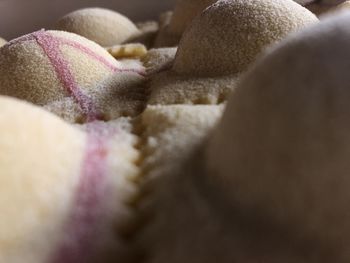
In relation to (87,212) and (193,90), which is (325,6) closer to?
(193,90)

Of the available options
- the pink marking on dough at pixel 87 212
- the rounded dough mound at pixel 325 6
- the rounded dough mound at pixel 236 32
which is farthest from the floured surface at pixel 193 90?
the rounded dough mound at pixel 325 6

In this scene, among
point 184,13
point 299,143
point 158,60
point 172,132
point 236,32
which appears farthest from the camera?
point 184,13

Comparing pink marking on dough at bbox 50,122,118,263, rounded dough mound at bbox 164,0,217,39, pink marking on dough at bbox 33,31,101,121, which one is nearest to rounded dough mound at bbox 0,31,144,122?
pink marking on dough at bbox 33,31,101,121

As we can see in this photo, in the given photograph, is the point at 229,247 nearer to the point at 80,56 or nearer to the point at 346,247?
the point at 346,247

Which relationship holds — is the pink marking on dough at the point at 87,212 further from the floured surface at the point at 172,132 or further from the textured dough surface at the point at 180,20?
the textured dough surface at the point at 180,20

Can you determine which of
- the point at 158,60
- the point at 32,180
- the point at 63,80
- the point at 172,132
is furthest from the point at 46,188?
the point at 158,60
